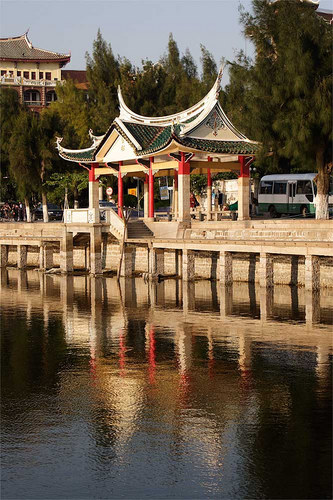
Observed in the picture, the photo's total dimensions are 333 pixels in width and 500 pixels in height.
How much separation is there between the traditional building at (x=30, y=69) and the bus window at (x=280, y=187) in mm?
53883

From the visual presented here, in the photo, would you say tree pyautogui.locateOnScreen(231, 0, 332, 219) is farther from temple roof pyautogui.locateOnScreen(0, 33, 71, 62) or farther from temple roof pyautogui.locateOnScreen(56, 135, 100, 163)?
temple roof pyautogui.locateOnScreen(0, 33, 71, 62)

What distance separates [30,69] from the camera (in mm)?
105000

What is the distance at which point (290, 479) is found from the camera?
13.8 meters

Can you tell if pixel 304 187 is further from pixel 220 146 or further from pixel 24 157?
pixel 24 157

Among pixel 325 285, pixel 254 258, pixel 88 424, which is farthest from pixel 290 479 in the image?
pixel 254 258

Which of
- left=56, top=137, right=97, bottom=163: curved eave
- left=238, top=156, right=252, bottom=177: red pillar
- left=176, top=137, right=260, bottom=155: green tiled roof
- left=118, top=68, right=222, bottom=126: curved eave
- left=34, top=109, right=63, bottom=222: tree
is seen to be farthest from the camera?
left=34, top=109, right=63, bottom=222: tree

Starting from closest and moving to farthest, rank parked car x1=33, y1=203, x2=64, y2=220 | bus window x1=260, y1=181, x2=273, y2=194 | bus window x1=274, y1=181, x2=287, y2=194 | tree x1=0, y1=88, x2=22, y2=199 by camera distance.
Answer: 1. bus window x1=274, y1=181, x2=287, y2=194
2. bus window x1=260, y1=181, x2=273, y2=194
3. tree x1=0, y1=88, x2=22, y2=199
4. parked car x1=33, y1=203, x2=64, y2=220

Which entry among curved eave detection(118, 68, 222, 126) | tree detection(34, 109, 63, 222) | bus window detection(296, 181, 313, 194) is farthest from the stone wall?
bus window detection(296, 181, 313, 194)

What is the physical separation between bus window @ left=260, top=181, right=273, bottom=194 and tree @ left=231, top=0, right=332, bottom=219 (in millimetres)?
10135

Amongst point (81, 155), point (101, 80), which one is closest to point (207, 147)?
point (81, 155)

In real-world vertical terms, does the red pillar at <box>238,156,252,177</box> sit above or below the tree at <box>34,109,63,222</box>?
below

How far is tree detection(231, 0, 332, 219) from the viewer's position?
125ft

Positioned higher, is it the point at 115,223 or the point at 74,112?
the point at 74,112

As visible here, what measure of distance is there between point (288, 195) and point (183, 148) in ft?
43.9
